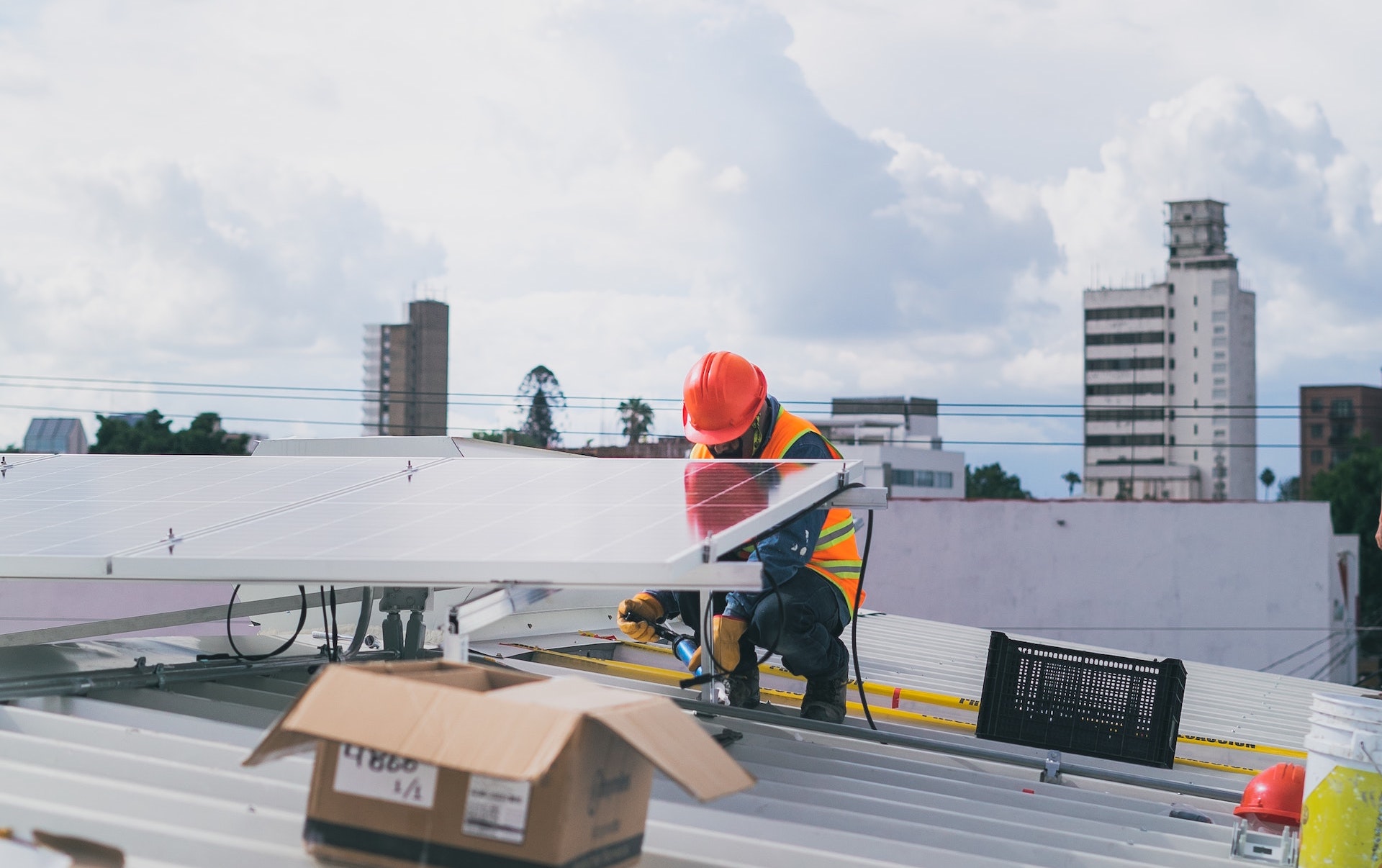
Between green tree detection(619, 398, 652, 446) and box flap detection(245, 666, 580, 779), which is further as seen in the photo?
green tree detection(619, 398, 652, 446)

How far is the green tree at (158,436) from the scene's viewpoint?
68.8 m

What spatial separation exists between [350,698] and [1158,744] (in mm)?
4854

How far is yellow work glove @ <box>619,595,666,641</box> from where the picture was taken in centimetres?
639

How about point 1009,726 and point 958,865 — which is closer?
point 958,865

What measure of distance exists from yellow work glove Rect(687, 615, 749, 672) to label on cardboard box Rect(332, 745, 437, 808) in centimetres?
318

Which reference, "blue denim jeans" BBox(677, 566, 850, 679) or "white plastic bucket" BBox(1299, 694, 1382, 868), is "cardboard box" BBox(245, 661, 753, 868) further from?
"blue denim jeans" BBox(677, 566, 850, 679)

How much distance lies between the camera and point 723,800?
4.30 m

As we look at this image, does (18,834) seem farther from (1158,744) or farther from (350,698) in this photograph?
(1158,744)

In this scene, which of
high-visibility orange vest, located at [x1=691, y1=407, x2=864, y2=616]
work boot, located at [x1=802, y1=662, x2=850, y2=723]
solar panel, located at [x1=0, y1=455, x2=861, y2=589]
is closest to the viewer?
solar panel, located at [x1=0, y1=455, x2=861, y2=589]

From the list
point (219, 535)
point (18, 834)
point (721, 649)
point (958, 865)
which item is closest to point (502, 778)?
point (18, 834)

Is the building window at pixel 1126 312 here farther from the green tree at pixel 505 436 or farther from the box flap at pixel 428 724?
the box flap at pixel 428 724

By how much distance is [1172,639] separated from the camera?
31.2 m

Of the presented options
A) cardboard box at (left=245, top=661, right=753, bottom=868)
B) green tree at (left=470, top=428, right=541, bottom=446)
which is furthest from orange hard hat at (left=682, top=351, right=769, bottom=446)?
green tree at (left=470, top=428, right=541, bottom=446)

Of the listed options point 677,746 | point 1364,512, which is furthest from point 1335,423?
point 677,746
